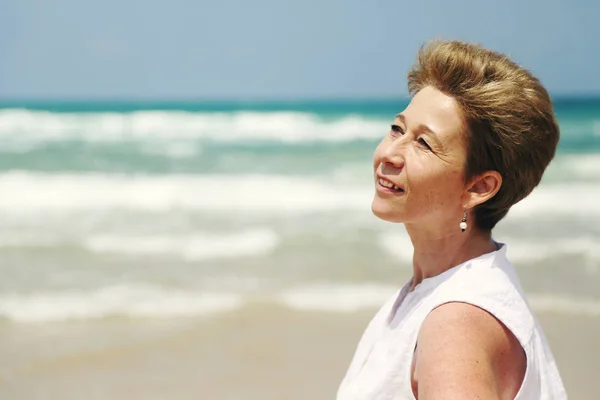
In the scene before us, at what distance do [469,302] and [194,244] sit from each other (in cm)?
605

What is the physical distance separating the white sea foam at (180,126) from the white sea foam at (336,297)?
8.90 metres

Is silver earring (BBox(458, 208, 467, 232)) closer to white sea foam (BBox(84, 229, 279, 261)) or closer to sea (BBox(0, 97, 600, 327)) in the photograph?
sea (BBox(0, 97, 600, 327))

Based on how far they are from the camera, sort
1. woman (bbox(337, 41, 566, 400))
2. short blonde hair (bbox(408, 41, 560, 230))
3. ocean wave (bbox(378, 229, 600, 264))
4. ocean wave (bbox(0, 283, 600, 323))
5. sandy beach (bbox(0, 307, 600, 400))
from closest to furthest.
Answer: woman (bbox(337, 41, 566, 400)) < short blonde hair (bbox(408, 41, 560, 230)) < sandy beach (bbox(0, 307, 600, 400)) < ocean wave (bbox(0, 283, 600, 323)) < ocean wave (bbox(378, 229, 600, 264))

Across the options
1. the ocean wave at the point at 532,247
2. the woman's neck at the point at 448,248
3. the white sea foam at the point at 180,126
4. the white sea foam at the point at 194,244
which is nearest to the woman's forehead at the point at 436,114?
the woman's neck at the point at 448,248

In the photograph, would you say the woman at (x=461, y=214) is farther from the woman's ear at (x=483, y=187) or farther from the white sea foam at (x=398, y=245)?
the white sea foam at (x=398, y=245)

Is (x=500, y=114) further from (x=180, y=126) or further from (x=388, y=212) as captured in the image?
(x=180, y=126)

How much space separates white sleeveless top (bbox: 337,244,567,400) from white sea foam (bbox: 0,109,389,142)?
12568mm

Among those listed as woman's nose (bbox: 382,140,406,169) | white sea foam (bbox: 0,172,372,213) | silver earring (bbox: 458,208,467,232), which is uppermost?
woman's nose (bbox: 382,140,406,169)

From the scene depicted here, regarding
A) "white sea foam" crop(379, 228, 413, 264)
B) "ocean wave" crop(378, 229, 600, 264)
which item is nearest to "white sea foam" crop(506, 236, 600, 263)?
"ocean wave" crop(378, 229, 600, 264)

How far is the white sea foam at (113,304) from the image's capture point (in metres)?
5.20

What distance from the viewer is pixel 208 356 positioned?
4531 mm

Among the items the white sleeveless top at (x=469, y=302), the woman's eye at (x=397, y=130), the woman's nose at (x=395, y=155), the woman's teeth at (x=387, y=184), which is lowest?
the white sleeveless top at (x=469, y=302)

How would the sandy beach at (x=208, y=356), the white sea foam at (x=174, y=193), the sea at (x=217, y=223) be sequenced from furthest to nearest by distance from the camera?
the white sea foam at (x=174, y=193) → the sea at (x=217, y=223) → the sandy beach at (x=208, y=356)

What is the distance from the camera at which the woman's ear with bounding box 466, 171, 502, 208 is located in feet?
5.28
